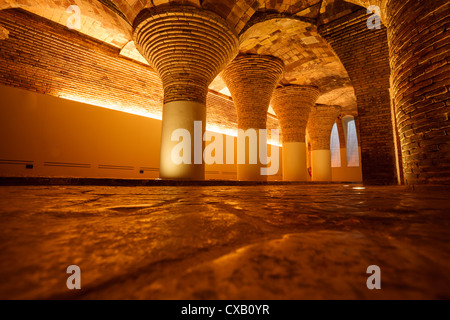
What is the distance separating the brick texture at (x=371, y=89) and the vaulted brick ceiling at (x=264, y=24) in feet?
2.04

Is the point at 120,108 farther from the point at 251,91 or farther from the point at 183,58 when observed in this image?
the point at 251,91

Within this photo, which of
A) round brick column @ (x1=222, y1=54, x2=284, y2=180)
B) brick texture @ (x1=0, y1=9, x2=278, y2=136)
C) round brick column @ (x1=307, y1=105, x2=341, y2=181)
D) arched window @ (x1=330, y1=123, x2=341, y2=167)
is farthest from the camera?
arched window @ (x1=330, y1=123, x2=341, y2=167)

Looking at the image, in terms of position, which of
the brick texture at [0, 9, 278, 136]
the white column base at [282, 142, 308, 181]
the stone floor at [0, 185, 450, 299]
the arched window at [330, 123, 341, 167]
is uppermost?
the brick texture at [0, 9, 278, 136]

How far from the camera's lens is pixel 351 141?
617 inches

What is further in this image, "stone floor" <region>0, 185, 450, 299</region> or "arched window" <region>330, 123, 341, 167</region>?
"arched window" <region>330, 123, 341, 167</region>

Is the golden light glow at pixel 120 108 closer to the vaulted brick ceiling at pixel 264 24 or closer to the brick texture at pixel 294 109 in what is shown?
the vaulted brick ceiling at pixel 264 24

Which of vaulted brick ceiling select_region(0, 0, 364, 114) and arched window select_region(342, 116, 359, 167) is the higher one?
vaulted brick ceiling select_region(0, 0, 364, 114)

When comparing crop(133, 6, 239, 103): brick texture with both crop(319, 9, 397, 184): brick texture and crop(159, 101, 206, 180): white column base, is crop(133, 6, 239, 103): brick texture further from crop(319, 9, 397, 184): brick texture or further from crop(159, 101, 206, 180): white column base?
crop(319, 9, 397, 184): brick texture

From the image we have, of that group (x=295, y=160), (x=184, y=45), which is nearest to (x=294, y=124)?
(x=295, y=160)

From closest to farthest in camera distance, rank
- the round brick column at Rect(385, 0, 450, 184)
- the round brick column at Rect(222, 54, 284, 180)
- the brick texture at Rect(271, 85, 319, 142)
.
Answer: the round brick column at Rect(385, 0, 450, 184)
the round brick column at Rect(222, 54, 284, 180)
the brick texture at Rect(271, 85, 319, 142)

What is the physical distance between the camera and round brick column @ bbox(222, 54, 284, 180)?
319 inches

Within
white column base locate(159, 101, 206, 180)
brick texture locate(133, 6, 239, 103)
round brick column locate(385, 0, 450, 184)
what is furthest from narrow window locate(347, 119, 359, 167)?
round brick column locate(385, 0, 450, 184)

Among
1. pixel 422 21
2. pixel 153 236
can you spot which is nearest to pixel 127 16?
pixel 422 21

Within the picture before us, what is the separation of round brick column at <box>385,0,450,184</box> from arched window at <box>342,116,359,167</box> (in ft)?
46.2
